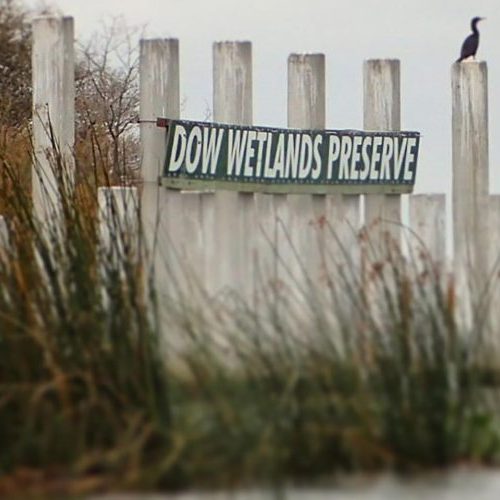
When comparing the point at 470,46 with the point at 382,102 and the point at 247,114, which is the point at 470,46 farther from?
the point at 247,114

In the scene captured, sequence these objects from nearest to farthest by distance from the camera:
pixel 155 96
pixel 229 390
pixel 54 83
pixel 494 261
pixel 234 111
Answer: pixel 229 390, pixel 494 261, pixel 155 96, pixel 234 111, pixel 54 83

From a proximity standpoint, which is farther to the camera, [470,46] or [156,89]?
[470,46]

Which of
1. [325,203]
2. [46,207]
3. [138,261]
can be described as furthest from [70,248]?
[325,203]

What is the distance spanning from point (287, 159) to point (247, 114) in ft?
1.42

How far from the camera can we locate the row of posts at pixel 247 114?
9289 mm

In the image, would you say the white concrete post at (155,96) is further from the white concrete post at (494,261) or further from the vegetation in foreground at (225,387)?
the vegetation in foreground at (225,387)

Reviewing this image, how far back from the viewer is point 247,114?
994 cm

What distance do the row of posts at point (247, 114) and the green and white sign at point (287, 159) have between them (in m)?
0.07

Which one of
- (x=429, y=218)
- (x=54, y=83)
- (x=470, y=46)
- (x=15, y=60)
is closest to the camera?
(x=429, y=218)

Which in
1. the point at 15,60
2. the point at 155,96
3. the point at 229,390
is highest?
the point at 15,60

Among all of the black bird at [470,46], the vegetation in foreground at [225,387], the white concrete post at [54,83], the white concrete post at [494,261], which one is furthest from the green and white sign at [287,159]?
the vegetation in foreground at [225,387]

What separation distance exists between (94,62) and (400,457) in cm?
1502

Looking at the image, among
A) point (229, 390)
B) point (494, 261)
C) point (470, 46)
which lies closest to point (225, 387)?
point (229, 390)

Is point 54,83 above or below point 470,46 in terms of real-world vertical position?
below
